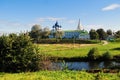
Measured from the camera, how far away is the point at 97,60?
76625mm

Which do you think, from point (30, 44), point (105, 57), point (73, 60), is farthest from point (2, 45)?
point (105, 57)

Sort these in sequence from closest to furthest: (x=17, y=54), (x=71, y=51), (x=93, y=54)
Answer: (x=17, y=54), (x=93, y=54), (x=71, y=51)

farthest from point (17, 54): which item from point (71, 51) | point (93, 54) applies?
point (71, 51)

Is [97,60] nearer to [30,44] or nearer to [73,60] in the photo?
[73,60]

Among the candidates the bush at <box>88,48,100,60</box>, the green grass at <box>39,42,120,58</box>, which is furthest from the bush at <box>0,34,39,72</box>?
the bush at <box>88,48,100,60</box>

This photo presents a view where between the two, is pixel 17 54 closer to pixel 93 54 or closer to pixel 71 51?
pixel 93 54

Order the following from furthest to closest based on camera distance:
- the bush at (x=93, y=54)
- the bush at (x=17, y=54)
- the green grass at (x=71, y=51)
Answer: the green grass at (x=71, y=51) → the bush at (x=93, y=54) → the bush at (x=17, y=54)

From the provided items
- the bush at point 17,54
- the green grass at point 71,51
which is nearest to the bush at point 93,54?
the green grass at point 71,51

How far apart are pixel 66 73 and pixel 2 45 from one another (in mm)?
9470

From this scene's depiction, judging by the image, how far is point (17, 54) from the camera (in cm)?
3103

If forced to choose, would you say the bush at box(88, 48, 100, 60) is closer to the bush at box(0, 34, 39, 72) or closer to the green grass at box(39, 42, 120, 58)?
the green grass at box(39, 42, 120, 58)

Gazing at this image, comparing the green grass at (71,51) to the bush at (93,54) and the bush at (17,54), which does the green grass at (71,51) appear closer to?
the bush at (93,54)

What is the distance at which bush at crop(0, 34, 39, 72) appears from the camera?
3039 cm

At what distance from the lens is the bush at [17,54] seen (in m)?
30.4
